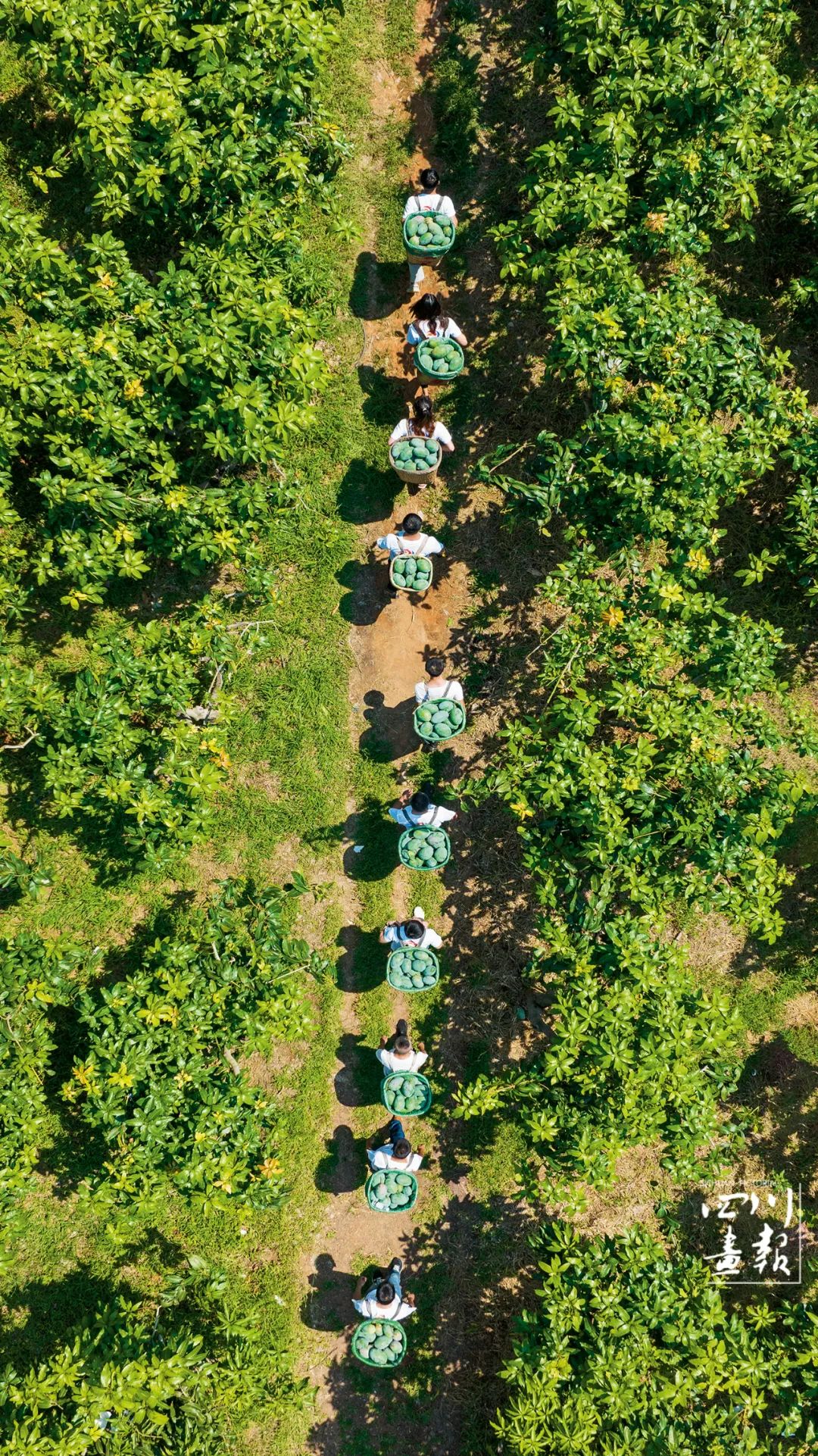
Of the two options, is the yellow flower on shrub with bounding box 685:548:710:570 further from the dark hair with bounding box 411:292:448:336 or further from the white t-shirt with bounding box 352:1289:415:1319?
the white t-shirt with bounding box 352:1289:415:1319

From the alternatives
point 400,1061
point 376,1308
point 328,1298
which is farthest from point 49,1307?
point 400,1061

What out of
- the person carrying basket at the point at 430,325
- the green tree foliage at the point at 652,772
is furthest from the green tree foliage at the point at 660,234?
the person carrying basket at the point at 430,325

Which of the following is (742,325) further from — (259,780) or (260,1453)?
(260,1453)

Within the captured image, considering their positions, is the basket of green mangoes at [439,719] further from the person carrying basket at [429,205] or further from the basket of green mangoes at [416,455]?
the person carrying basket at [429,205]

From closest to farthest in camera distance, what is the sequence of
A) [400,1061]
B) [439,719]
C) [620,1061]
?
[620,1061] → [400,1061] → [439,719]

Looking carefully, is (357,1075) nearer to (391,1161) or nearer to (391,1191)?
(391,1161)

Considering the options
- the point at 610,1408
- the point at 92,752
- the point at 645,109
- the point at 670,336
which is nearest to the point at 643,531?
the point at 670,336
